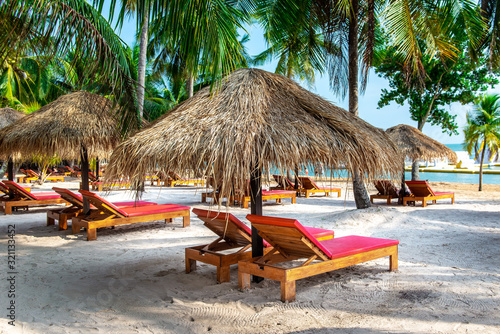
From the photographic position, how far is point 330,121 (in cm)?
400

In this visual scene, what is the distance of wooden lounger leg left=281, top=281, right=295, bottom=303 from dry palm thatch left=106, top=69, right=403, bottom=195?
991mm

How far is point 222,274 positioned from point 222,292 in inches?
11.1

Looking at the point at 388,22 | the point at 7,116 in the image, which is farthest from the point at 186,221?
the point at 7,116

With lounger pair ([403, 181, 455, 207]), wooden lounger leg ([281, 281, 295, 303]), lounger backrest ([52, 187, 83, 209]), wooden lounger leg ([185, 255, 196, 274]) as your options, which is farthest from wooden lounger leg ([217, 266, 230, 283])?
lounger pair ([403, 181, 455, 207])

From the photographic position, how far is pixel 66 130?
266 inches

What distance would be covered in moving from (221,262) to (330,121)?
1.88 meters

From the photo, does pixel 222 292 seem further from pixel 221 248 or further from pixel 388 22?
pixel 388 22

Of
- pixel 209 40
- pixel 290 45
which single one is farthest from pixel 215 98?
pixel 290 45

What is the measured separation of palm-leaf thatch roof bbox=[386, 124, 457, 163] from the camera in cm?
1134

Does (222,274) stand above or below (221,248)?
below

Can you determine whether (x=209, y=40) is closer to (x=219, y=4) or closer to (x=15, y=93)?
(x=219, y=4)

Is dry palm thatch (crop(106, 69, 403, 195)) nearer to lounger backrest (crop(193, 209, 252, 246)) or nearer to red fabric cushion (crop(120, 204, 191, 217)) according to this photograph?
lounger backrest (crop(193, 209, 252, 246))

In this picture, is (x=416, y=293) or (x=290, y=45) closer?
(x=416, y=293)

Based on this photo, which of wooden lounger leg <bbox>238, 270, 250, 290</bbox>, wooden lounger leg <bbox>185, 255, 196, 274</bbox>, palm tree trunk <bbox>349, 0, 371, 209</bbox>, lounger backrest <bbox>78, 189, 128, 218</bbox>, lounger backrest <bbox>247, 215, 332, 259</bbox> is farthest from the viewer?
palm tree trunk <bbox>349, 0, 371, 209</bbox>
